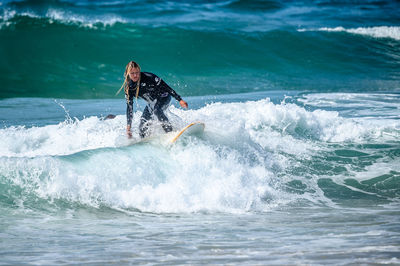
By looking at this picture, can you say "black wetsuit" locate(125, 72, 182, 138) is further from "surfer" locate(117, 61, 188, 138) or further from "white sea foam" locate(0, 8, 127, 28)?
"white sea foam" locate(0, 8, 127, 28)

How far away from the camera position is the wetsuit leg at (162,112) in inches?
282

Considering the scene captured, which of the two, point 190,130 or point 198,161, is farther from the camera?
point 190,130

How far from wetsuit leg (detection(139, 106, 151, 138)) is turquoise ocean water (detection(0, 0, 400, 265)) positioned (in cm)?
14

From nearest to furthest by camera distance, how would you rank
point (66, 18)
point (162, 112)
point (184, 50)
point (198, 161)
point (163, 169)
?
point (163, 169) → point (198, 161) → point (162, 112) → point (184, 50) → point (66, 18)

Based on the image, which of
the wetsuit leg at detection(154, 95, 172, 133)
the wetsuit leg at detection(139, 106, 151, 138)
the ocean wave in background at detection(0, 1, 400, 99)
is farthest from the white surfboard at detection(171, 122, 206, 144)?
the ocean wave in background at detection(0, 1, 400, 99)

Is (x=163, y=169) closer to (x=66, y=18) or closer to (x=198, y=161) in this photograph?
(x=198, y=161)

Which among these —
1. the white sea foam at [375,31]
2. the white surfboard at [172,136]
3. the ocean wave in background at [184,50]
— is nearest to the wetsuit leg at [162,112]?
the white surfboard at [172,136]

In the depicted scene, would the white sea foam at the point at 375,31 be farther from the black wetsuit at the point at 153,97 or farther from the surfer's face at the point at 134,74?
the surfer's face at the point at 134,74

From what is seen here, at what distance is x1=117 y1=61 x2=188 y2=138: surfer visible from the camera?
688 centimetres

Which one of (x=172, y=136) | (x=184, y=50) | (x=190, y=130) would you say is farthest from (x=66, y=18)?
(x=190, y=130)

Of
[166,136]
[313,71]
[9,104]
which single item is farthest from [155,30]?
[166,136]

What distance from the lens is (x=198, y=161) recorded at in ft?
22.2

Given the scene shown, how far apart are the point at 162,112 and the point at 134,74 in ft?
2.62

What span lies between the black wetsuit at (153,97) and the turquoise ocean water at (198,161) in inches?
9.1
